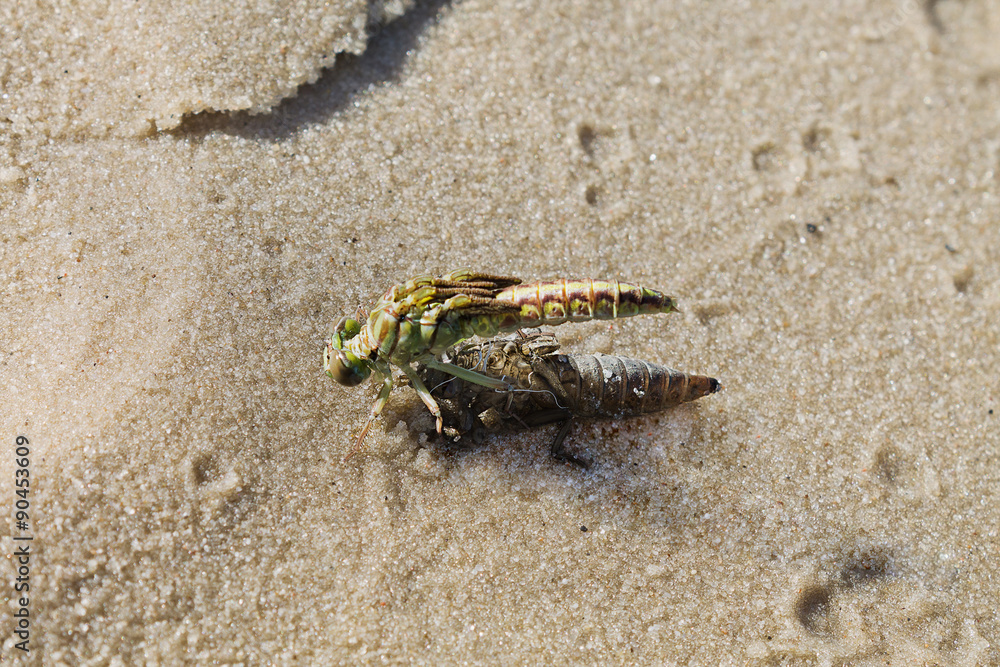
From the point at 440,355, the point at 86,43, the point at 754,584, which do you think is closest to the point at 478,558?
the point at 440,355

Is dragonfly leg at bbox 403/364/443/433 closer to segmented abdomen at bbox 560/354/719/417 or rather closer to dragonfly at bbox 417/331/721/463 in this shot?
dragonfly at bbox 417/331/721/463

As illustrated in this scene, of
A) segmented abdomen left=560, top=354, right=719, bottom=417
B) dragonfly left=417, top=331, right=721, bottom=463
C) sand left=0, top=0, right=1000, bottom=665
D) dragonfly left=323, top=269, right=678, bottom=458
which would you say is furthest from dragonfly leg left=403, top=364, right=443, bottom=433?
segmented abdomen left=560, top=354, right=719, bottom=417

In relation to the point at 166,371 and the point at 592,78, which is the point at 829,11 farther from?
the point at 166,371

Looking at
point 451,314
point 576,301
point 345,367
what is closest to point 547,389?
point 576,301

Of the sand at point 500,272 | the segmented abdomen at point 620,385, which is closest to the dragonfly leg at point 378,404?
the sand at point 500,272

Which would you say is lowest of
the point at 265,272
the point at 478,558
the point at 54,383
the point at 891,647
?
the point at 891,647

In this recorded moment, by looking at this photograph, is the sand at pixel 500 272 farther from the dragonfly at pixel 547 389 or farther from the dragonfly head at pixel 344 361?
the dragonfly head at pixel 344 361

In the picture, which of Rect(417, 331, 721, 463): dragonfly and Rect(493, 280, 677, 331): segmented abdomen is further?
Rect(417, 331, 721, 463): dragonfly
